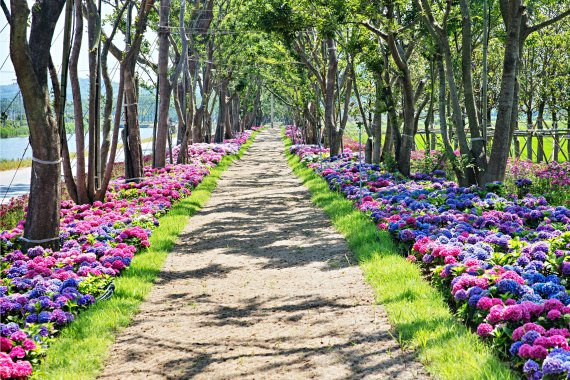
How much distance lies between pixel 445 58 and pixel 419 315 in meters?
8.53

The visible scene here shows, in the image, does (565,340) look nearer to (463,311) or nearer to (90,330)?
(463,311)

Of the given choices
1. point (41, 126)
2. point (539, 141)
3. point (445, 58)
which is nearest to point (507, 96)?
point (445, 58)

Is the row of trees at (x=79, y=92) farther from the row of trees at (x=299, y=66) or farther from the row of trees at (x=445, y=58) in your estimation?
the row of trees at (x=445, y=58)

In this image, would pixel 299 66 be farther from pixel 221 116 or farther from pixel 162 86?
pixel 162 86

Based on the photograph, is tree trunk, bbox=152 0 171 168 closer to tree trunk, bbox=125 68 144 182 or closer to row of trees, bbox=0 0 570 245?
row of trees, bbox=0 0 570 245

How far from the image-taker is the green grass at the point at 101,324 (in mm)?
5020

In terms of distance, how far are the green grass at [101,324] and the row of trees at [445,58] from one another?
6.95m

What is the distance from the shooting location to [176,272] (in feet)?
27.8

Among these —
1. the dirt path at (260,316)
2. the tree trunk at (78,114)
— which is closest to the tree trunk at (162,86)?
the tree trunk at (78,114)

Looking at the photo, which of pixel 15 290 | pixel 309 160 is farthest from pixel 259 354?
pixel 309 160

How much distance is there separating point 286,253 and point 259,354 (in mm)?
4206

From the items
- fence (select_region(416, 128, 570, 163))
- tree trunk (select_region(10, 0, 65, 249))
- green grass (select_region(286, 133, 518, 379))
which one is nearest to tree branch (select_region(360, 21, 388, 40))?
fence (select_region(416, 128, 570, 163))

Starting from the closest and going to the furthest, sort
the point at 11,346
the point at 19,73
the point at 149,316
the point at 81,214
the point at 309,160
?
the point at 11,346, the point at 149,316, the point at 19,73, the point at 81,214, the point at 309,160

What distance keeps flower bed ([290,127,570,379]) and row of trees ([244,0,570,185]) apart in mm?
1458
